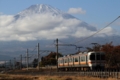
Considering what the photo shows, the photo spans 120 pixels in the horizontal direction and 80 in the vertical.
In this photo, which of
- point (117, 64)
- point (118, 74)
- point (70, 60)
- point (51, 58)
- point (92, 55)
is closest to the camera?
point (118, 74)

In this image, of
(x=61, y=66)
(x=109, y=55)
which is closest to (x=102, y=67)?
(x=61, y=66)

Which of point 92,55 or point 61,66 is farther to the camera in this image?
point 61,66

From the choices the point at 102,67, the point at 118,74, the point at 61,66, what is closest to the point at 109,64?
the point at 61,66

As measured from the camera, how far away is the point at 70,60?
221ft

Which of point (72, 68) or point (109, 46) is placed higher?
point (109, 46)

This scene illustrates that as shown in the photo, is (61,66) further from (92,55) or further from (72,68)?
(92,55)

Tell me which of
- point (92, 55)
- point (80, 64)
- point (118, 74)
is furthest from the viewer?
point (80, 64)

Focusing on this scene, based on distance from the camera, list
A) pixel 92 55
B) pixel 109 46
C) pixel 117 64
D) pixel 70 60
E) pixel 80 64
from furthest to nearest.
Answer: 1. pixel 109 46
2. pixel 117 64
3. pixel 70 60
4. pixel 80 64
5. pixel 92 55

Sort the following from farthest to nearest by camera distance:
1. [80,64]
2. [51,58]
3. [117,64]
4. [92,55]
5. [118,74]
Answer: [51,58], [117,64], [80,64], [92,55], [118,74]

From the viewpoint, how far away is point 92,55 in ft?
188

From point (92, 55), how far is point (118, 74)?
19.0 m

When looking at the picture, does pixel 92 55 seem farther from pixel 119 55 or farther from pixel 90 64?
pixel 119 55

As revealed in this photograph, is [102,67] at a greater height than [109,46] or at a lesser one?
lesser

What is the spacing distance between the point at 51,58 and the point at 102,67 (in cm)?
7428
